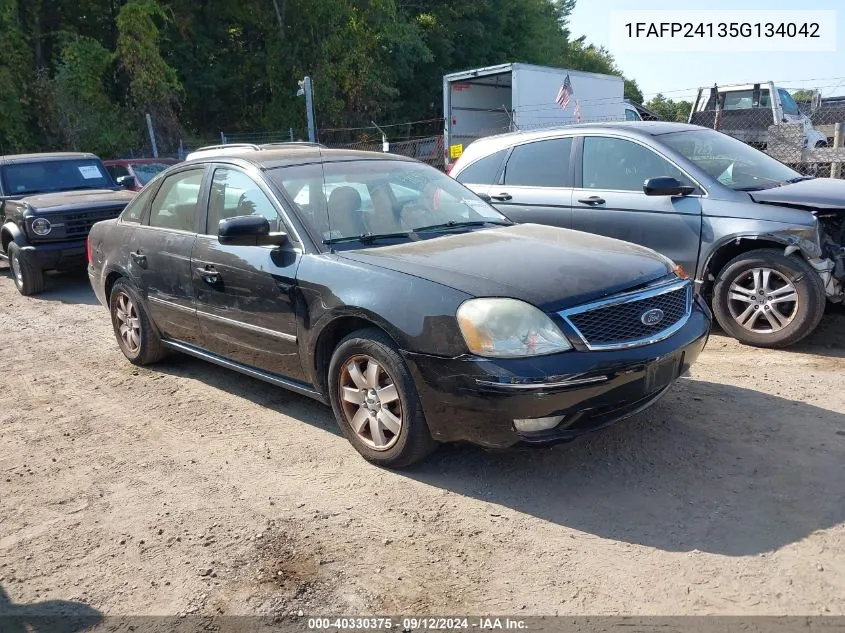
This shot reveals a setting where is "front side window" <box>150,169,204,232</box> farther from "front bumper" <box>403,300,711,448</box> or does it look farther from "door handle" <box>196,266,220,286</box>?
"front bumper" <box>403,300,711,448</box>

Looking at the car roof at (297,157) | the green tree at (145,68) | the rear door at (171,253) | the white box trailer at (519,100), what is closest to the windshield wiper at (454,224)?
the car roof at (297,157)

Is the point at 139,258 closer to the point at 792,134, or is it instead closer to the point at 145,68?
the point at 792,134

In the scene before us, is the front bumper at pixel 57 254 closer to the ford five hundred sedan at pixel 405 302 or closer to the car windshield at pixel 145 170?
the car windshield at pixel 145 170

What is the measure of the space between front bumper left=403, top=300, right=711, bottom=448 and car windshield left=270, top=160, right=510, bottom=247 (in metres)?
1.09

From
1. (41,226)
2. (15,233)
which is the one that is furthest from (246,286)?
(15,233)

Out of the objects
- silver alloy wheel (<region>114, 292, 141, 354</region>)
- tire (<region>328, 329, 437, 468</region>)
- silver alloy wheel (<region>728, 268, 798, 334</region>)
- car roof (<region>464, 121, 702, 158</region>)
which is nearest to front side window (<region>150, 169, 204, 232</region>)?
silver alloy wheel (<region>114, 292, 141, 354</region>)

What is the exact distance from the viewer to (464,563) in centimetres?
302

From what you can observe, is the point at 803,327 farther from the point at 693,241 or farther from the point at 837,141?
the point at 837,141

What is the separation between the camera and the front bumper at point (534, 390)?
3.29m

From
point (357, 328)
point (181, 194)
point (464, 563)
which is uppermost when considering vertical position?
point (181, 194)

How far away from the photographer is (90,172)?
10570 mm

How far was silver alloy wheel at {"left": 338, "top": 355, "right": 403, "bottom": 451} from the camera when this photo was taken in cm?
373

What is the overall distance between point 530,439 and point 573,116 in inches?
733

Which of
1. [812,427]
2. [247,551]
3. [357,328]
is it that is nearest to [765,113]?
[812,427]
